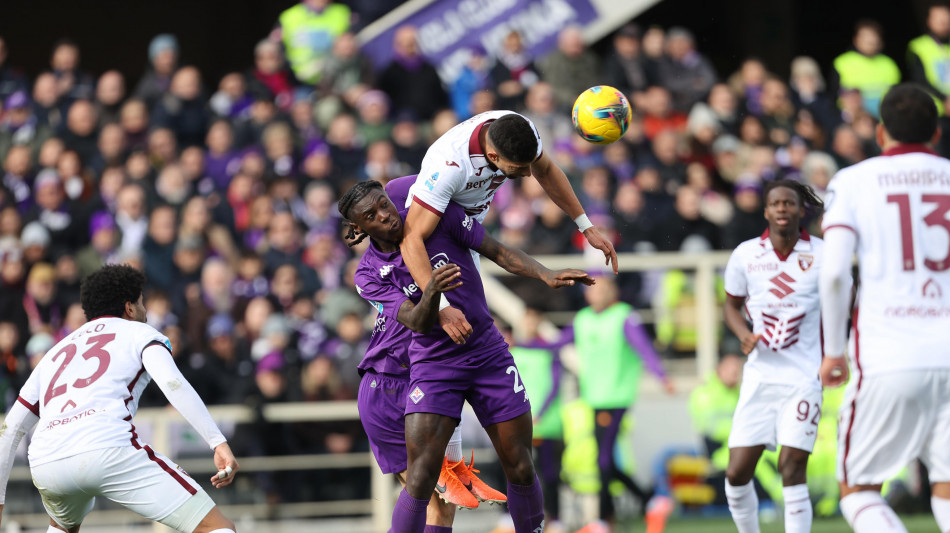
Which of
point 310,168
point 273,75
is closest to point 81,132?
point 273,75

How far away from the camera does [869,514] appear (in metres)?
5.59

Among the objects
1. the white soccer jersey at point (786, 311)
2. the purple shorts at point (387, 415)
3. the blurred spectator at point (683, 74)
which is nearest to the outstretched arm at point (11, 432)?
the purple shorts at point (387, 415)

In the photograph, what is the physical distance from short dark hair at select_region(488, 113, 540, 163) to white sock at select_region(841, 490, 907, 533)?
2.40 metres

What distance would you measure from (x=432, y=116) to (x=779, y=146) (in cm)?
388

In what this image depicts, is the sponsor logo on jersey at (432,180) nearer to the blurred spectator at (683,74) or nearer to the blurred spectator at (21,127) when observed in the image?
the blurred spectator at (683,74)

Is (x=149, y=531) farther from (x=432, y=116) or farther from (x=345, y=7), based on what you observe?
(x=345, y=7)

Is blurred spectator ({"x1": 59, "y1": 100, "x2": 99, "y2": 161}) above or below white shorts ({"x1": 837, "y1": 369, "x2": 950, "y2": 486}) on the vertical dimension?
above

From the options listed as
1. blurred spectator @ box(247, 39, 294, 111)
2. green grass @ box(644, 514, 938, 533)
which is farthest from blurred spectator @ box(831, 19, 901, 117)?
blurred spectator @ box(247, 39, 294, 111)

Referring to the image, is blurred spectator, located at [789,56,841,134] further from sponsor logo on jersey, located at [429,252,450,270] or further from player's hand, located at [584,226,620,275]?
sponsor logo on jersey, located at [429,252,450,270]

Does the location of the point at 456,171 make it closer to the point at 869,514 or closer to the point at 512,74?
the point at 869,514

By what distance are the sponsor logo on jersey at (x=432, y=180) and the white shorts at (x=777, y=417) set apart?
271 centimetres

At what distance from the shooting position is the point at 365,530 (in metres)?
11.7

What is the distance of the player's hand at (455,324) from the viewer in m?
6.71

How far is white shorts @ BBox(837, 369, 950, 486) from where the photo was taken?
217 inches
